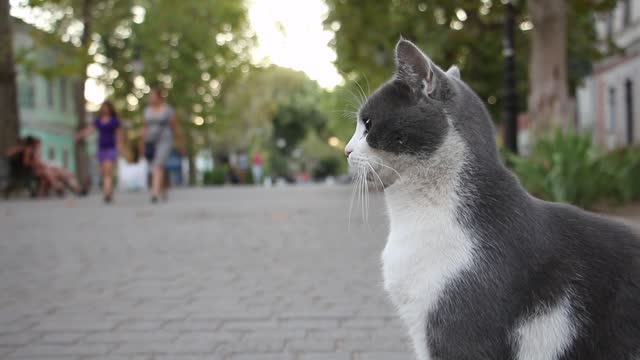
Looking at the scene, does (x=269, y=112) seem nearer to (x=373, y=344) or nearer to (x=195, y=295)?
(x=195, y=295)

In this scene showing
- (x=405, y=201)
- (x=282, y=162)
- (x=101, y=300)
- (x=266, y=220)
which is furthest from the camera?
(x=282, y=162)

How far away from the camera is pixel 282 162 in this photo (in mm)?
74500

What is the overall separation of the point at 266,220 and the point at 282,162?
2477 inches

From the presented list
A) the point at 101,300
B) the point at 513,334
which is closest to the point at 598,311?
the point at 513,334

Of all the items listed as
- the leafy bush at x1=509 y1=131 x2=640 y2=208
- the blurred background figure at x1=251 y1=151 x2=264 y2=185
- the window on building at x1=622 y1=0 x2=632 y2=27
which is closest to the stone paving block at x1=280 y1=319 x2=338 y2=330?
the leafy bush at x1=509 y1=131 x2=640 y2=208

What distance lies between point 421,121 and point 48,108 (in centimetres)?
4594

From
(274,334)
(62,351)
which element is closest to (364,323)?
(274,334)

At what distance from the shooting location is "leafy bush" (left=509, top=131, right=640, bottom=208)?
866cm

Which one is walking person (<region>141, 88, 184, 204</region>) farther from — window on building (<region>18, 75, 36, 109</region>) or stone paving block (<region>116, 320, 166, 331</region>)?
window on building (<region>18, 75, 36, 109</region>)

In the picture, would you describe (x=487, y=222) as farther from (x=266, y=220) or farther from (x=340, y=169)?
(x=340, y=169)

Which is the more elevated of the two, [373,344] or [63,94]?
[63,94]

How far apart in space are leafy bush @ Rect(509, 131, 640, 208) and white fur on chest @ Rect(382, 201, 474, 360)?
6661 mm

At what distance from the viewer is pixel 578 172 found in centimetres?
870

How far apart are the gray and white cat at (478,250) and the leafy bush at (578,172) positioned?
6.53 m
